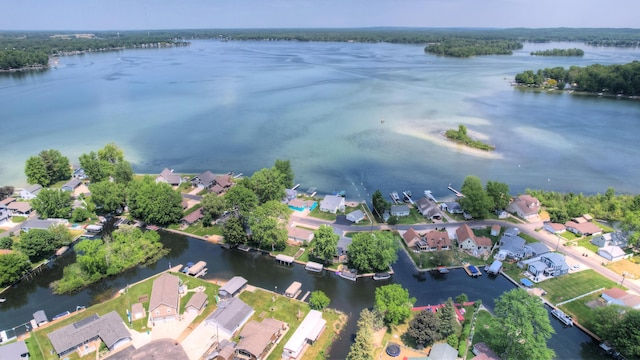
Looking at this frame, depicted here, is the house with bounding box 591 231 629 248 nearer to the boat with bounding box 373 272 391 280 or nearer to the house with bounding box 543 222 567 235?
the house with bounding box 543 222 567 235

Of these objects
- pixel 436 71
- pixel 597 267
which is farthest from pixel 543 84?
pixel 597 267

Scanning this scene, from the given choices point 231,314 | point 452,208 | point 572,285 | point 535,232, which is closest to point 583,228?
point 535,232

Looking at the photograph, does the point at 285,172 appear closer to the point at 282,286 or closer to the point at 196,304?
the point at 282,286

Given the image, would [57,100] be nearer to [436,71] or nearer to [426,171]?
[426,171]

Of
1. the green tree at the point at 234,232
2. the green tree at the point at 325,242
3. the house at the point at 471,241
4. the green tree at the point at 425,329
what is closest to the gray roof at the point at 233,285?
the green tree at the point at 234,232

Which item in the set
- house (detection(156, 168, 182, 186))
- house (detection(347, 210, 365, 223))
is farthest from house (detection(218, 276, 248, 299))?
house (detection(156, 168, 182, 186))

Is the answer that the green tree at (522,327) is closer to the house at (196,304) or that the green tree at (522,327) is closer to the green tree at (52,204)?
the house at (196,304)
